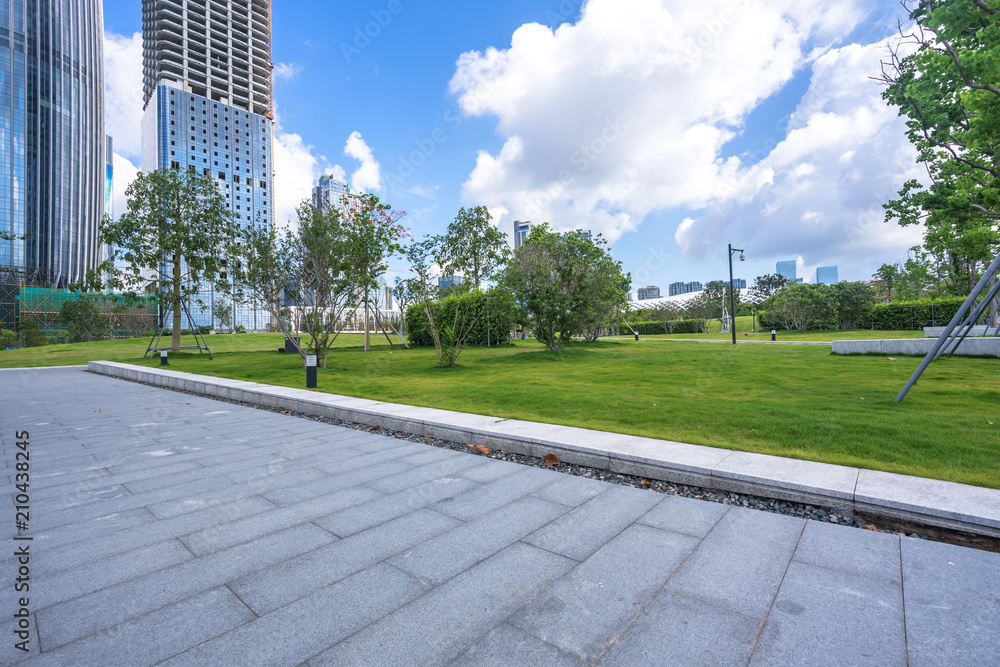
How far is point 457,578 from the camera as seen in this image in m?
2.24

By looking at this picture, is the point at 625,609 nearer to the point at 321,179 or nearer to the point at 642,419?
the point at 642,419

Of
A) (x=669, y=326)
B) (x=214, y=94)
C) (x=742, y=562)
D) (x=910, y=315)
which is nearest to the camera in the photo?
(x=742, y=562)

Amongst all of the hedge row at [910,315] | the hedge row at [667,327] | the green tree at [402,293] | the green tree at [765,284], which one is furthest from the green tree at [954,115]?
the green tree at [765,284]

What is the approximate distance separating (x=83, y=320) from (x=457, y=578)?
180 feet

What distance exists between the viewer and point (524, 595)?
2.07 m

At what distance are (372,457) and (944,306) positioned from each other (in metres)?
37.0

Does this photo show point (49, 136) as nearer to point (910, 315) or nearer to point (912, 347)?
point (912, 347)

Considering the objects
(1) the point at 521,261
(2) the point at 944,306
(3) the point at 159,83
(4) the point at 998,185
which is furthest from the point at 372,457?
(3) the point at 159,83

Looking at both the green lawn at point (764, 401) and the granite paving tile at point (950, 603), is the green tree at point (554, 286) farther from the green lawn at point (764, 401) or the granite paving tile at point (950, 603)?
the granite paving tile at point (950, 603)

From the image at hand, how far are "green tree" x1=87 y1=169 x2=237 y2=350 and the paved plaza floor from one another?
21567 mm

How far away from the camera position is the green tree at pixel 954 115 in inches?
344

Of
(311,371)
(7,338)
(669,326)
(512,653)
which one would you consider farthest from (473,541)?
(7,338)

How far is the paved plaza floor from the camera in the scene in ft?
5.57

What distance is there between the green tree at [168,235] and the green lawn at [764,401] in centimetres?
1322
